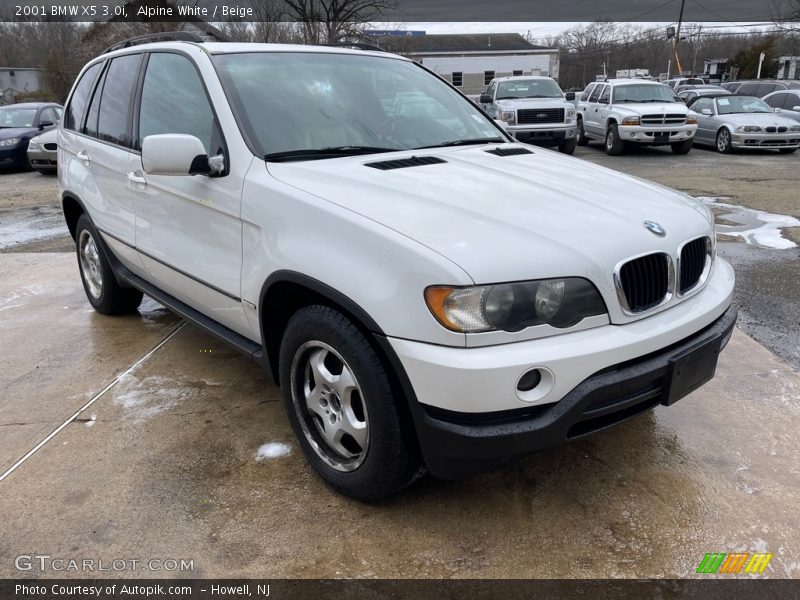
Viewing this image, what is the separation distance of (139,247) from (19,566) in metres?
1.94

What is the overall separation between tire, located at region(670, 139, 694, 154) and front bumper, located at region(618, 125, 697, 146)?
0.72 feet

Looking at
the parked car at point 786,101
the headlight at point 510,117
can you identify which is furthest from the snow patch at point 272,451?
the parked car at point 786,101

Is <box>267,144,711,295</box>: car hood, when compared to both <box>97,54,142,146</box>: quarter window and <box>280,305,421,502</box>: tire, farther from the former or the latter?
<box>97,54,142,146</box>: quarter window

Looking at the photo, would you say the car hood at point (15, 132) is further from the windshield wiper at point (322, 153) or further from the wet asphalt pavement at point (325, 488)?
the windshield wiper at point (322, 153)

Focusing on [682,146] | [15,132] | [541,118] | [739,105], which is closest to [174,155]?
[541,118]

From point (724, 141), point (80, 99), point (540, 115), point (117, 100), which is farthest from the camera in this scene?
point (724, 141)

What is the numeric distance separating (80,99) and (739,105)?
15.6 meters

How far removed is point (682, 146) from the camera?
15.0 meters

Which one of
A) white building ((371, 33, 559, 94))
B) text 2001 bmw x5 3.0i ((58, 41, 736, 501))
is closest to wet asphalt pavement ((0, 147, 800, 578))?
text 2001 bmw x5 3.0i ((58, 41, 736, 501))

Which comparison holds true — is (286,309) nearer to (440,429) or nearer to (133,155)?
(440,429)

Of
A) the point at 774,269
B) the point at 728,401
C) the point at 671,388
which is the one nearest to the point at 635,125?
the point at 774,269

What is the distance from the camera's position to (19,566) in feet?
7.68

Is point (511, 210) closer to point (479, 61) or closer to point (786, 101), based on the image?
point (786, 101)

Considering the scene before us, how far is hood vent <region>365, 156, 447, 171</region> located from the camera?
111 inches
